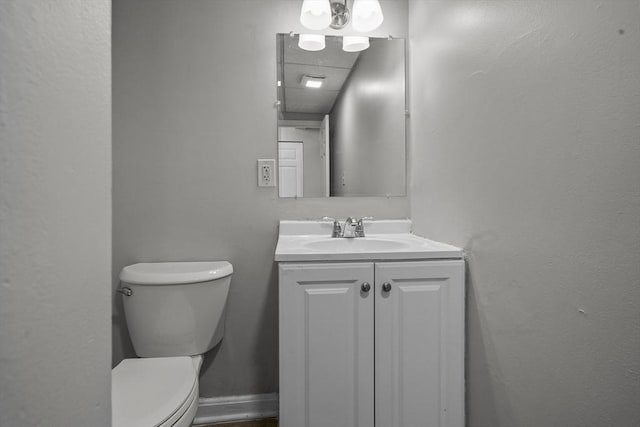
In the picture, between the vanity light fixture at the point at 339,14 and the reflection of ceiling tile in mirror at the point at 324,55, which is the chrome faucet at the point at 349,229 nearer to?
the reflection of ceiling tile in mirror at the point at 324,55

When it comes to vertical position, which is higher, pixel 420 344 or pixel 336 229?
pixel 336 229

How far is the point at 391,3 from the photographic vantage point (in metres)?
1.57

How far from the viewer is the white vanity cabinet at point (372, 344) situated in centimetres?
101

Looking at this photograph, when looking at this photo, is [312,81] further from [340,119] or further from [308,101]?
[340,119]

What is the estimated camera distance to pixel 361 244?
1427 mm

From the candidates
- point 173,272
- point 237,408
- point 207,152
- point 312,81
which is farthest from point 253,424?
point 312,81

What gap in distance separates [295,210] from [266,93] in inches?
21.6

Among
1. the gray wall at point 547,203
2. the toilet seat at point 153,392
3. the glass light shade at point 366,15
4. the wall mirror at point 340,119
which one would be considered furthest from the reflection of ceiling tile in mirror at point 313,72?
the toilet seat at point 153,392

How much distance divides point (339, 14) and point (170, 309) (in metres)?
1.46

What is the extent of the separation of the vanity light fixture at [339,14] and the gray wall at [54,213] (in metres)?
1.19

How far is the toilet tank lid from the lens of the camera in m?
1.22

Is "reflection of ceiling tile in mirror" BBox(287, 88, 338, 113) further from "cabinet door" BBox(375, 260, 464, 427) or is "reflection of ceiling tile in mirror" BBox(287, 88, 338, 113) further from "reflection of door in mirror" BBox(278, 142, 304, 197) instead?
"cabinet door" BBox(375, 260, 464, 427)

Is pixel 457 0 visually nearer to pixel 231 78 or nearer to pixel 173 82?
pixel 231 78

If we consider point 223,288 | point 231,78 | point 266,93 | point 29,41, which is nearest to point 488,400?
point 223,288
